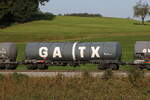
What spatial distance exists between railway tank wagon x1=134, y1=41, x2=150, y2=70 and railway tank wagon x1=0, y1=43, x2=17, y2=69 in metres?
12.5

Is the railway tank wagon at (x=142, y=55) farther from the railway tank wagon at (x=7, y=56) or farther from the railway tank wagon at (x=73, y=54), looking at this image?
the railway tank wagon at (x=7, y=56)

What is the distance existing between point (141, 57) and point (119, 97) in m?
13.7

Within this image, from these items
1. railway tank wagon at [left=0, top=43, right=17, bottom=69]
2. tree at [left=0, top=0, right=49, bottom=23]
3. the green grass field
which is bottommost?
the green grass field

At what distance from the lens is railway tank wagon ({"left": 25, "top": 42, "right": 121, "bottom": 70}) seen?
32625mm

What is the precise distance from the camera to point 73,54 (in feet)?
110

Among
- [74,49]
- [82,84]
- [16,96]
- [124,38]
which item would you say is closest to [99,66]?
[74,49]

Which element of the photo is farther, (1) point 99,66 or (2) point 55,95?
(1) point 99,66

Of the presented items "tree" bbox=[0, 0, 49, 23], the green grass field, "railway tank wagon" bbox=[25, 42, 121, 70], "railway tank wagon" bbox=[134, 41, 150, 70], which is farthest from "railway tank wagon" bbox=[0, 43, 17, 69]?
"tree" bbox=[0, 0, 49, 23]

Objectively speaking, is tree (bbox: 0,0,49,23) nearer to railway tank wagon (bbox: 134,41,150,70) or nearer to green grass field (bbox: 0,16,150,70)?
green grass field (bbox: 0,16,150,70)

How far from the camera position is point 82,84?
23453mm

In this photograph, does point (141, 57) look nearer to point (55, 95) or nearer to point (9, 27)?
point (55, 95)

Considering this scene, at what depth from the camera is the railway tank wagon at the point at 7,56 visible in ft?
117

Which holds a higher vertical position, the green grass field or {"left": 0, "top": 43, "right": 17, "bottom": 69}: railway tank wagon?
{"left": 0, "top": 43, "right": 17, "bottom": 69}: railway tank wagon

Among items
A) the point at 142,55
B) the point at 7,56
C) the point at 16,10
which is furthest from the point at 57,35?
the point at 142,55
